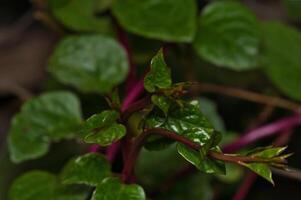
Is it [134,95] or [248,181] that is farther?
[248,181]

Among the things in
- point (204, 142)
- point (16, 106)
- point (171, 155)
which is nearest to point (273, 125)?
point (171, 155)

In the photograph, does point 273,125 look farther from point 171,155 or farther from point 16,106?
point 16,106

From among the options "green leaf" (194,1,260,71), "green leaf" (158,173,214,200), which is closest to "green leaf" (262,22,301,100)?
"green leaf" (194,1,260,71)

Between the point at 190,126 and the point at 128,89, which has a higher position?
the point at 190,126

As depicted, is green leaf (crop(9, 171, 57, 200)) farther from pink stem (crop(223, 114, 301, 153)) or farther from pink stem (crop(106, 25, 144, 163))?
pink stem (crop(223, 114, 301, 153))

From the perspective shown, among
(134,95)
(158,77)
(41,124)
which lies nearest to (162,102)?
(158,77)

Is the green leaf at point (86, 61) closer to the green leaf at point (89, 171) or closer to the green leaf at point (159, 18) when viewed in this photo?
the green leaf at point (159, 18)

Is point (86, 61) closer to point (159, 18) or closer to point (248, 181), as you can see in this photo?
point (159, 18)
